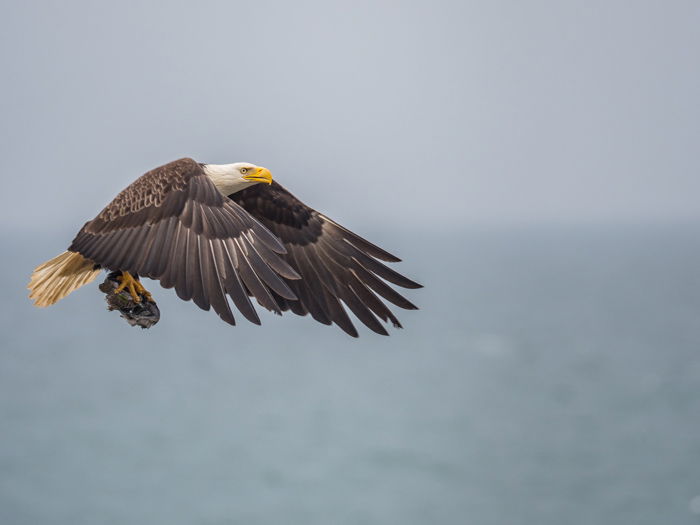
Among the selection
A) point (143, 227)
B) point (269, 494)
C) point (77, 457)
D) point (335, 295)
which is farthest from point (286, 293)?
point (77, 457)

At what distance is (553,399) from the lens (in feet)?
645

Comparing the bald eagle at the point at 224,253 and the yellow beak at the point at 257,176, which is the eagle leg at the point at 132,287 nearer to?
the bald eagle at the point at 224,253

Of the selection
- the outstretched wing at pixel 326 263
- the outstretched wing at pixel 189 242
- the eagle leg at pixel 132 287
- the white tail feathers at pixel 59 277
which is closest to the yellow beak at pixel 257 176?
the outstretched wing at pixel 189 242

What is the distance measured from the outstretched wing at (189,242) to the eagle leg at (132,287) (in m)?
0.43

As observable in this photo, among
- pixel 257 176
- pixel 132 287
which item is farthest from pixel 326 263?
pixel 132 287

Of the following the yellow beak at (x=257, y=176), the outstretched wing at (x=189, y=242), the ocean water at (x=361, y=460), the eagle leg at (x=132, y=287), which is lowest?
the ocean water at (x=361, y=460)

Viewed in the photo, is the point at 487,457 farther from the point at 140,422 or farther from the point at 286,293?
the point at 286,293

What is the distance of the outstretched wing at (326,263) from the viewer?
25.7 ft

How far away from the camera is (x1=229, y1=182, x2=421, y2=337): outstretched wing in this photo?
782 centimetres

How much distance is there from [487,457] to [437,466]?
9054 mm

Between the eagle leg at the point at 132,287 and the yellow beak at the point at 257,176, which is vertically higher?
the yellow beak at the point at 257,176

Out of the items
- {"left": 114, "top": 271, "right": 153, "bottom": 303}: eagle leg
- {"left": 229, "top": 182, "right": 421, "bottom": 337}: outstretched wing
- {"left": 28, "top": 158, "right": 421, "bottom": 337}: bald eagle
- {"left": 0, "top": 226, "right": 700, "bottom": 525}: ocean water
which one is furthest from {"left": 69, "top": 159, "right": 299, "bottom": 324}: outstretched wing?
{"left": 0, "top": 226, "right": 700, "bottom": 525}: ocean water

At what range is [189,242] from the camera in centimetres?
647

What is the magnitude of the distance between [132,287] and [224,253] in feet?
3.03
